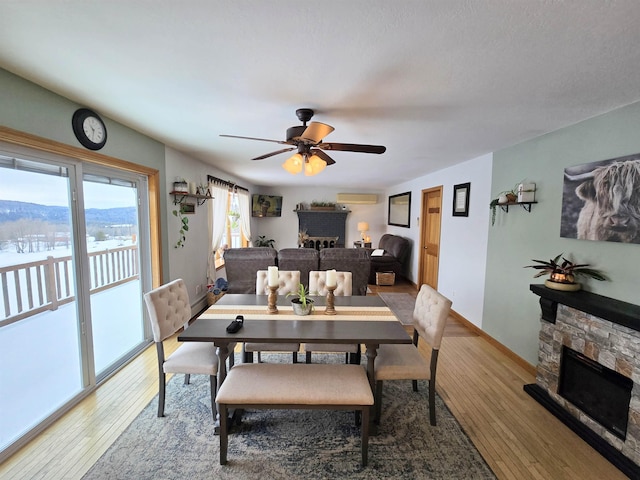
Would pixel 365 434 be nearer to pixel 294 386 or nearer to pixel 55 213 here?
pixel 294 386

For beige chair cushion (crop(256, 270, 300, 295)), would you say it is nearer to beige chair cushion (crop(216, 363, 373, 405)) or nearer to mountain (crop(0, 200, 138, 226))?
beige chair cushion (crop(216, 363, 373, 405))

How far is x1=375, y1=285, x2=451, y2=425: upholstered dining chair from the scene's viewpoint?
6.55ft

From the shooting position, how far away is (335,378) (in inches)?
72.2

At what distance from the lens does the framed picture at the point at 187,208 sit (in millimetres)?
3707

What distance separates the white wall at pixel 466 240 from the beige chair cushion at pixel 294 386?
98.7 inches

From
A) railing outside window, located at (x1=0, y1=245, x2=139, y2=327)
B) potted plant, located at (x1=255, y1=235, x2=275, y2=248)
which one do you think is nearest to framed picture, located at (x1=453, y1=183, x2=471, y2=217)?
railing outside window, located at (x1=0, y1=245, x2=139, y2=327)

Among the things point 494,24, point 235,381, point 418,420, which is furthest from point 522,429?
point 494,24

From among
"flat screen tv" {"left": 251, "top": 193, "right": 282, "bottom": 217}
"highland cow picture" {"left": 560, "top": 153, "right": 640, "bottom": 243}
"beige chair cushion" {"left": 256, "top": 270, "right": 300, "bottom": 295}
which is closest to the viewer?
"highland cow picture" {"left": 560, "top": 153, "right": 640, "bottom": 243}

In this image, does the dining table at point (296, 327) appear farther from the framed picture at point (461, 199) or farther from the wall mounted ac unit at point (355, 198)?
the wall mounted ac unit at point (355, 198)

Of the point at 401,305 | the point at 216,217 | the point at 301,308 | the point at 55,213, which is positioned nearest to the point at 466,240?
the point at 401,305

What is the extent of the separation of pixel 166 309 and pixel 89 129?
1536 millimetres

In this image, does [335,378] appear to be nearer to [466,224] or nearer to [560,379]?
[560,379]

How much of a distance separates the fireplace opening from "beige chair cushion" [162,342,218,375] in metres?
2.64

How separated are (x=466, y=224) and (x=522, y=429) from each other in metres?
2.54
